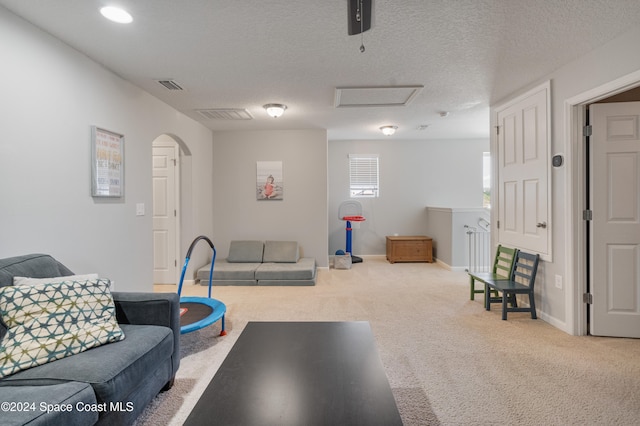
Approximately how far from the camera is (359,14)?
170 centimetres

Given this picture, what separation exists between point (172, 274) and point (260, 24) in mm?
4166

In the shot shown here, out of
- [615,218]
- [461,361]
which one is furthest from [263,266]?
[615,218]

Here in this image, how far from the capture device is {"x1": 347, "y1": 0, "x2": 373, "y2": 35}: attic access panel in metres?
1.63

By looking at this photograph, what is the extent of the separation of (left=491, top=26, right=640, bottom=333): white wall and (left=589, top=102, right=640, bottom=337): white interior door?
0.60ft

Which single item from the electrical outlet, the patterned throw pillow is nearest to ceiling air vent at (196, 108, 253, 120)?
the patterned throw pillow

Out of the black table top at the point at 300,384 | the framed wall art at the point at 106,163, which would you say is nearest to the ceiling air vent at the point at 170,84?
the framed wall art at the point at 106,163

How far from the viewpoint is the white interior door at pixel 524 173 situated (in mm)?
3416

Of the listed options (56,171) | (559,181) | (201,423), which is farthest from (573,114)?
(56,171)

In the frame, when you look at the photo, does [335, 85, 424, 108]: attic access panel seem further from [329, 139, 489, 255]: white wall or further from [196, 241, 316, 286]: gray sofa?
[329, 139, 489, 255]: white wall

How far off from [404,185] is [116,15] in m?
6.13

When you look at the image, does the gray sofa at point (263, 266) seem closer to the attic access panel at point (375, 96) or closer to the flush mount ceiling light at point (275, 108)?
the flush mount ceiling light at point (275, 108)

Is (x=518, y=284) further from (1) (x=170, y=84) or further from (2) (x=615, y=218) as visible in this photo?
(1) (x=170, y=84)

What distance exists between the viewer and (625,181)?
2.99m

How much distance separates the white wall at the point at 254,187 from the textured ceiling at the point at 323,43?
5.55 ft
